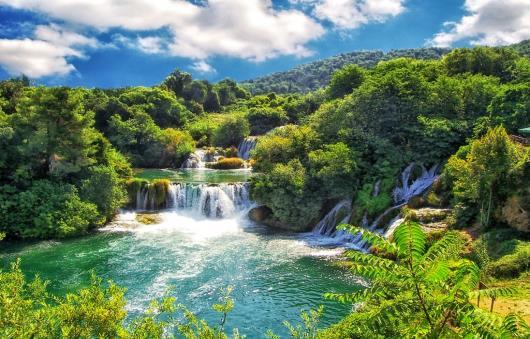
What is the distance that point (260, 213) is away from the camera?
29797mm

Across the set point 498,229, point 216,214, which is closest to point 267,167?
point 216,214

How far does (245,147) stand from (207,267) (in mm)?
33128

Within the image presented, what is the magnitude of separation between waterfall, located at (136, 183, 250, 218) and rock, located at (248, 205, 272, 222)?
1.55m

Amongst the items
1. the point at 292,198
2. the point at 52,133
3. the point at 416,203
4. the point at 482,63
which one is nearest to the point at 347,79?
the point at 482,63

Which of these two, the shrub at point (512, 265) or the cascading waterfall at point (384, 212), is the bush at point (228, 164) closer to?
the cascading waterfall at point (384, 212)

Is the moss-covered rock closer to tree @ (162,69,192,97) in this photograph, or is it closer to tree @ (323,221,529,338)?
tree @ (323,221,529,338)

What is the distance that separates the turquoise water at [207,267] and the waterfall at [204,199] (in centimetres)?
298

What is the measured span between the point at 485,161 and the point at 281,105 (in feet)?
177

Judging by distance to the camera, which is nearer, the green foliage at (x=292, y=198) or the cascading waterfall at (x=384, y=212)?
the cascading waterfall at (x=384, y=212)

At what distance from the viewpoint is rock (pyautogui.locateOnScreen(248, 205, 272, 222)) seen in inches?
1168

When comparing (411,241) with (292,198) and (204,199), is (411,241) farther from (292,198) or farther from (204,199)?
(204,199)

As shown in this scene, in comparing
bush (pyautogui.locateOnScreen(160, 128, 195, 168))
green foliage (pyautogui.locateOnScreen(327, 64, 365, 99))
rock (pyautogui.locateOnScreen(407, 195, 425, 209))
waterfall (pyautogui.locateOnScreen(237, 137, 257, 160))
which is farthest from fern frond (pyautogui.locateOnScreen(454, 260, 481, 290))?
waterfall (pyautogui.locateOnScreen(237, 137, 257, 160))

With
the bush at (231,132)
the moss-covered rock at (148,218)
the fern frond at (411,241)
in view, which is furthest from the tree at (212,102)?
the fern frond at (411,241)

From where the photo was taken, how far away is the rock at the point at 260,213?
97.3ft
